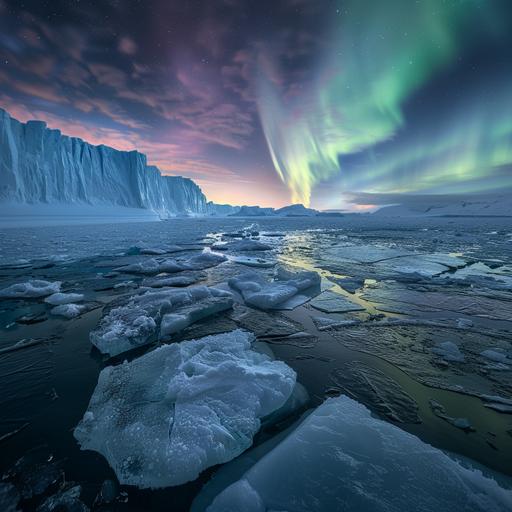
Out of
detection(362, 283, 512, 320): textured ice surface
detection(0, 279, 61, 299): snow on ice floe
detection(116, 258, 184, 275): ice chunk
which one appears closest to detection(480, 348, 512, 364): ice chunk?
detection(362, 283, 512, 320): textured ice surface

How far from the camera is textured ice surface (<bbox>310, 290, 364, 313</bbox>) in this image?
5277 millimetres

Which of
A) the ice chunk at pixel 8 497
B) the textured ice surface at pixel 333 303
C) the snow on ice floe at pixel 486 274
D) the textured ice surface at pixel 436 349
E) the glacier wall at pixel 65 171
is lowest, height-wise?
the snow on ice floe at pixel 486 274

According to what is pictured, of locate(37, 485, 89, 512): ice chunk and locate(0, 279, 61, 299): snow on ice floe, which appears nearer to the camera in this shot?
locate(37, 485, 89, 512): ice chunk

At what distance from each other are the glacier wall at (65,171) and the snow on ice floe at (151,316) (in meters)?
38.0

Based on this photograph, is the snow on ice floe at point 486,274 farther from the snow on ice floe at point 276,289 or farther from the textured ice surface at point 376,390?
the textured ice surface at point 376,390

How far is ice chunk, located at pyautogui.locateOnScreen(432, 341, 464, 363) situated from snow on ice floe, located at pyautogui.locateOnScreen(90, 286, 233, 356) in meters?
3.84

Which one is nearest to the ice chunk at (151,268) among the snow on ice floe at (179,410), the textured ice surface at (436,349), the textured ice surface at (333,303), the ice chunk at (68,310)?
the ice chunk at (68,310)

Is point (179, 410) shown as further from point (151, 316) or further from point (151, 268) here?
point (151, 268)

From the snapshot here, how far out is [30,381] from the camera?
9.74 ft

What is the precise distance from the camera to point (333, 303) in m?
5.62

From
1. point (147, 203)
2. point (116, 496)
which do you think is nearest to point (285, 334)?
point (116, 496)

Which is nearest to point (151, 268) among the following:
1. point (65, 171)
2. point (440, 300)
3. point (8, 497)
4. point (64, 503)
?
point (8, 497)

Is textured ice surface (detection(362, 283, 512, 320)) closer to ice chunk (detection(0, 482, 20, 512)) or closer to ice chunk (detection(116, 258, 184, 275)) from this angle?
ice chunk (detection(0, 482, 20, 512))

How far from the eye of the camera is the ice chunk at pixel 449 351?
3.44 meters
